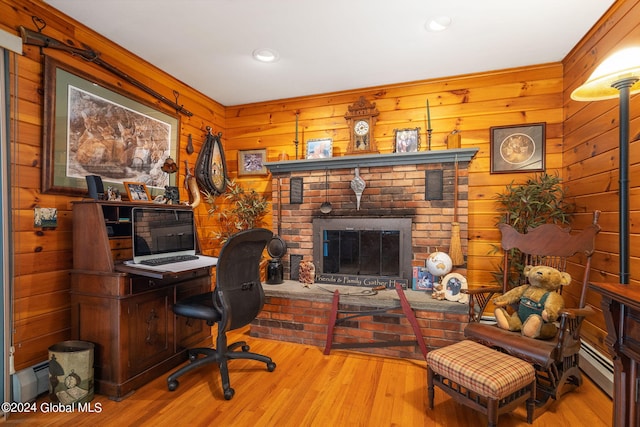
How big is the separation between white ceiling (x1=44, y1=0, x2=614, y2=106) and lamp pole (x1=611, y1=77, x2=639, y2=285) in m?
0.88

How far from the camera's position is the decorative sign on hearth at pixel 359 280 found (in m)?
3.04

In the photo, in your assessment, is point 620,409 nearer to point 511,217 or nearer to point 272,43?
point 511,217

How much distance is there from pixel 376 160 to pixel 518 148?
1.30 metres

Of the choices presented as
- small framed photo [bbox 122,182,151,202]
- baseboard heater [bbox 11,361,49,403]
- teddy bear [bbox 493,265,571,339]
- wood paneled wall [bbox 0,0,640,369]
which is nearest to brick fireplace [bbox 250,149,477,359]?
wood paneled wall [bbox 0,0,640,369]

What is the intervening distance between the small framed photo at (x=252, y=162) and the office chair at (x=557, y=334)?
2610 mm

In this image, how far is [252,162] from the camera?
12.5ft

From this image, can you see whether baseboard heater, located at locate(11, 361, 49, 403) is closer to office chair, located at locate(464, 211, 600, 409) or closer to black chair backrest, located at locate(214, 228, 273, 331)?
black chair backrest, located at locate(214, 228, 273, 331)

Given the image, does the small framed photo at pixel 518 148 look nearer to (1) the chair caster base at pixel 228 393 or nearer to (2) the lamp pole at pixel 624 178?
(2) the lamp pole at pixel 624 178

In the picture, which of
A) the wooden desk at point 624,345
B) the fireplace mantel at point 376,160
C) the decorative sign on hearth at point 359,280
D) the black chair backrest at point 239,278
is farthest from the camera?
the decorative sign on hearth at point 359,280

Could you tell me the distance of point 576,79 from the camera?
102 inches

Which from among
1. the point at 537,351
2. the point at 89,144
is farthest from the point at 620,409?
the point at 89,144

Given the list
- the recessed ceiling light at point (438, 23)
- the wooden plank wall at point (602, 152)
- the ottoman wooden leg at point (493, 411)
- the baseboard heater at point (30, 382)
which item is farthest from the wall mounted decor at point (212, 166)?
the wooden plank wall at point (602, 152)

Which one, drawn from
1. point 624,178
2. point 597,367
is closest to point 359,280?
point 597,367

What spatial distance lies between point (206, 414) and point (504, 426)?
1689 millimetres
